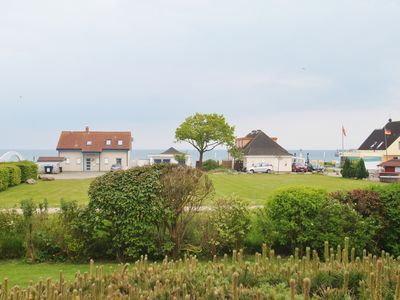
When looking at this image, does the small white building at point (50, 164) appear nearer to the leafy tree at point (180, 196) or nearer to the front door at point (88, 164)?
the front door at point (88, 164)

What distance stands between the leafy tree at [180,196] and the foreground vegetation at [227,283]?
17.1 ft

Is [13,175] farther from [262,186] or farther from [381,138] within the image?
[381,138]

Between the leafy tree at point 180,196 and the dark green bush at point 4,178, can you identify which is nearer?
the leafy tree at point 180,196

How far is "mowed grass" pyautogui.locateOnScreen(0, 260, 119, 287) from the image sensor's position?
9359mm

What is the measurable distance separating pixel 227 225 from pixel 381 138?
198 ft

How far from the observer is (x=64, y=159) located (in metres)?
55.2

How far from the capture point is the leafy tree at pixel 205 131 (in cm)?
5850

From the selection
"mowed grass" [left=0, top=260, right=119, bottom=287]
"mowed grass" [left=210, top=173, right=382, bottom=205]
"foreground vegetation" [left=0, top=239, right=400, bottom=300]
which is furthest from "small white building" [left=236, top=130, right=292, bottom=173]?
"foreground vegetation" [left=0, top=239, right=400, bottom=300]

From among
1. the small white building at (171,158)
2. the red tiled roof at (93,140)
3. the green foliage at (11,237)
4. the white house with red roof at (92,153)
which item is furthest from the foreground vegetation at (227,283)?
the red tiled roof at (93,140)

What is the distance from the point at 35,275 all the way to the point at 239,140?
60256 mm

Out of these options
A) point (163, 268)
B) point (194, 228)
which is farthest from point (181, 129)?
point (163, 268)

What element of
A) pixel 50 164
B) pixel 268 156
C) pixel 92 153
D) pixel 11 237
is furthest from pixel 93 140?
pixel 11 237

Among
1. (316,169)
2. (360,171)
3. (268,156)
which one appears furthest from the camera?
(268,156)

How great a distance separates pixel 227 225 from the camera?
11.3m
